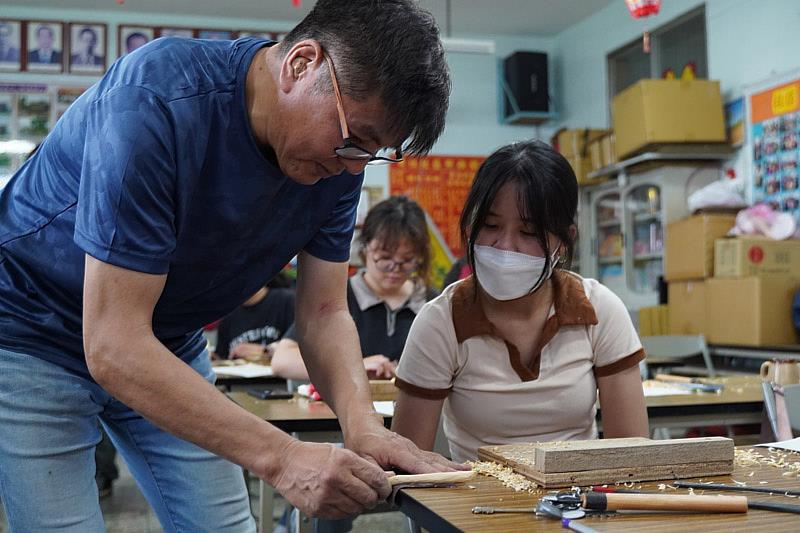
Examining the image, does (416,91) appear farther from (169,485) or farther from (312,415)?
(312,415)

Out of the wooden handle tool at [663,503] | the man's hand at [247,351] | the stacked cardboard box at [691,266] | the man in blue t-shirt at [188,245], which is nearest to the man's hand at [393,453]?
the man in blue t-shirt at [188,245]

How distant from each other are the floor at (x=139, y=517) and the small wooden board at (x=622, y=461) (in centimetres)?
223

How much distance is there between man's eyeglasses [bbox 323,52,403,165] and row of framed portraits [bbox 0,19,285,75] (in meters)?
6.32

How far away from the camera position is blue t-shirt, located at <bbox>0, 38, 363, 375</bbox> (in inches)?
38.6

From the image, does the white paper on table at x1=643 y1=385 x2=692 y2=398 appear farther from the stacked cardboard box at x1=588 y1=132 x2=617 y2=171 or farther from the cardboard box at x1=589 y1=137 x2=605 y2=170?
the cardboard box at x1=589 y1=137 x2=605 y2=170

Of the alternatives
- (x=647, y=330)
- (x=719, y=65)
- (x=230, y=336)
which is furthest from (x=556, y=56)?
(x=230, y=336)

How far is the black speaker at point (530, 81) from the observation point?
24.2 feet

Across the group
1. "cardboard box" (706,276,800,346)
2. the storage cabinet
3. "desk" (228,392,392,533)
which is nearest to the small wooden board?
"desk" (228,392,392,533)

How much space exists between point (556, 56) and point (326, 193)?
6926 millimetres

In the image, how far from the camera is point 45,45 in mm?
6914

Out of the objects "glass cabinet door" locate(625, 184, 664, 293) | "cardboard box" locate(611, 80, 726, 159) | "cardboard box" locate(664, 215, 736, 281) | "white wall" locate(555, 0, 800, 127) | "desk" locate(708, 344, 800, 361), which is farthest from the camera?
"glass cabinet door" locate(625, 184, 664, 293)

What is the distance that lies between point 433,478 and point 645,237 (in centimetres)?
578

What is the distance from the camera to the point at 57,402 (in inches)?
46.2

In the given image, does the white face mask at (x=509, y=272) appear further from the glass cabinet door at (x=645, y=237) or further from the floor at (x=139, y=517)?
the glass cabinet door at (x=645, y=237)
